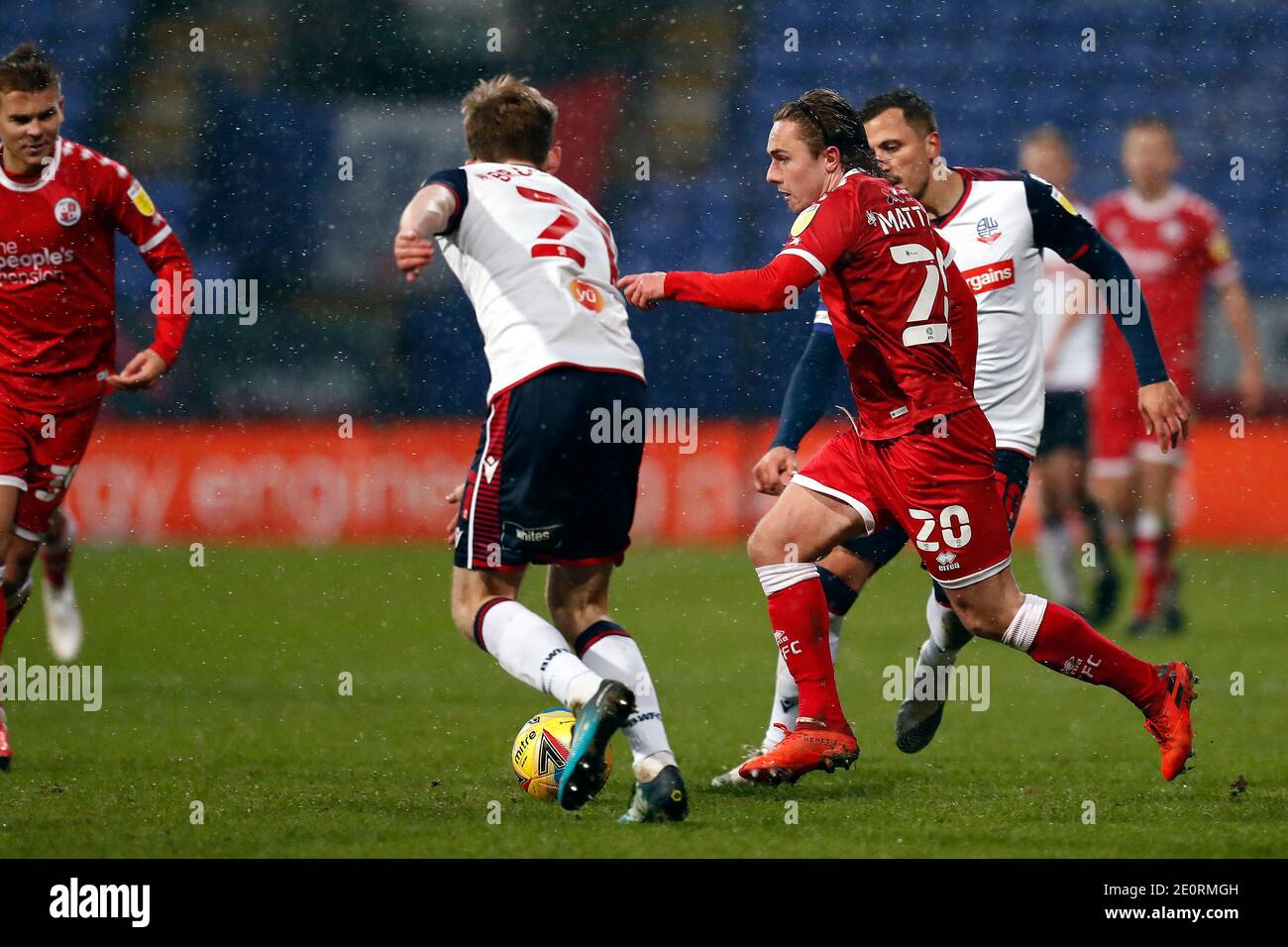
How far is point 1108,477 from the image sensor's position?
1114 centimetres

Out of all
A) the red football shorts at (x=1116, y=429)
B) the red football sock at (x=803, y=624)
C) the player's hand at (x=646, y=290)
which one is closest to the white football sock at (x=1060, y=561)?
the red football shorts at (x=1116, y=429)

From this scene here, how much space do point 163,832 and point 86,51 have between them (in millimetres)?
13864

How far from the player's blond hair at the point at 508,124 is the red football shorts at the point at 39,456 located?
2028 mm

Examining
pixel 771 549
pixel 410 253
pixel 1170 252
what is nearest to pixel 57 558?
pixel 771 549

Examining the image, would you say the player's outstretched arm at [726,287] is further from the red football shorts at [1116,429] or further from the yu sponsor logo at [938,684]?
the red football shorts at [1116,429]

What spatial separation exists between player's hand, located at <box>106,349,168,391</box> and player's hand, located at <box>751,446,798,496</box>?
6.75ft

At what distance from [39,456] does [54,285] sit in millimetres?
603

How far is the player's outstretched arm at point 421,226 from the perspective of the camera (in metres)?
4.11

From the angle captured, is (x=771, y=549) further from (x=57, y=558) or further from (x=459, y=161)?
→ (x=459, y=161)

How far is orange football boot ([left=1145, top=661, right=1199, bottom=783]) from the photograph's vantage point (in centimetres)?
473

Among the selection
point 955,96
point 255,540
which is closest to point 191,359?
point 255,540

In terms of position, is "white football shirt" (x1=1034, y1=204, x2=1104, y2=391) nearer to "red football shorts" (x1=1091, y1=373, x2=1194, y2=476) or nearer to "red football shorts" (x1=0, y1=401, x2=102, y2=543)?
"red football shorts" (x1=1091, y1=373, x2=1194, y2=476)

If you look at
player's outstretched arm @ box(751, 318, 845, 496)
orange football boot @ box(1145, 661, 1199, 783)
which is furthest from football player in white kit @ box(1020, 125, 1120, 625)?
orange football boot @ box(1145, 661, 1199, 783)

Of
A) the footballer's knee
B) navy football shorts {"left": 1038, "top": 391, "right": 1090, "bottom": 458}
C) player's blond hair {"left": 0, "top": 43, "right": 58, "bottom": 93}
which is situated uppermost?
player's blond hair {"left": 0, "top": 43, "right": 58, "bottom": 93}
